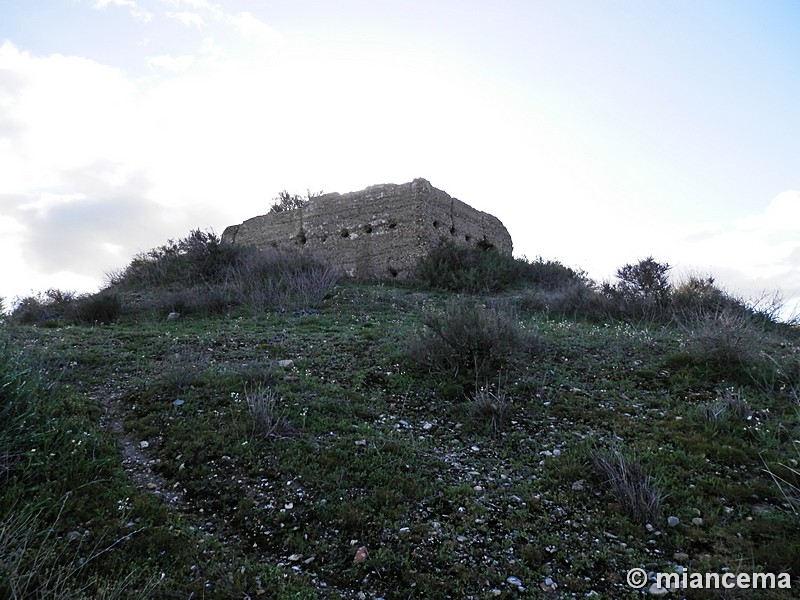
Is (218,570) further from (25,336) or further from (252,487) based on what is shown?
(25,336)

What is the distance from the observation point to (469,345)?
634 centimetres

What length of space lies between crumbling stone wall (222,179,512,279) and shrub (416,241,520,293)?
1.76 ft

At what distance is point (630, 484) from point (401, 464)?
170 cm

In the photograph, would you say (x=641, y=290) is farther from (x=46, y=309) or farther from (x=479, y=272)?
(x=46, y=309)

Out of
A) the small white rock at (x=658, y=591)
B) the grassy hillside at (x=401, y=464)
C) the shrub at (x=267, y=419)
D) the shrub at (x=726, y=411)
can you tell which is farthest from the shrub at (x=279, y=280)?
the small white rock at (x=658, y=591)

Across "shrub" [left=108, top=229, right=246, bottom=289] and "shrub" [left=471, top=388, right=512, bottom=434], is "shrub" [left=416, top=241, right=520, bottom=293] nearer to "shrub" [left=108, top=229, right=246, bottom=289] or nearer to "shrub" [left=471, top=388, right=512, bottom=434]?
"shrub" [left=108, top=229, right=246, bottom=289]

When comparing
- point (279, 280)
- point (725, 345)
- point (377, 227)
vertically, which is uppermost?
point (377, 227)

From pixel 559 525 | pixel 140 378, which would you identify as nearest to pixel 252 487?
pixel 559 525

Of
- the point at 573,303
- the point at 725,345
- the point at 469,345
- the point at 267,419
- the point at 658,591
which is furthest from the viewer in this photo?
the point at 573,303

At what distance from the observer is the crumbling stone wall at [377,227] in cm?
1519

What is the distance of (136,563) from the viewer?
2.95 meters

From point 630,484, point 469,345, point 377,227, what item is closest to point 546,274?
point 377,227

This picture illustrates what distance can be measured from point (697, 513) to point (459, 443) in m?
1.90

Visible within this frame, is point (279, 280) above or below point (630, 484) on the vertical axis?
above
